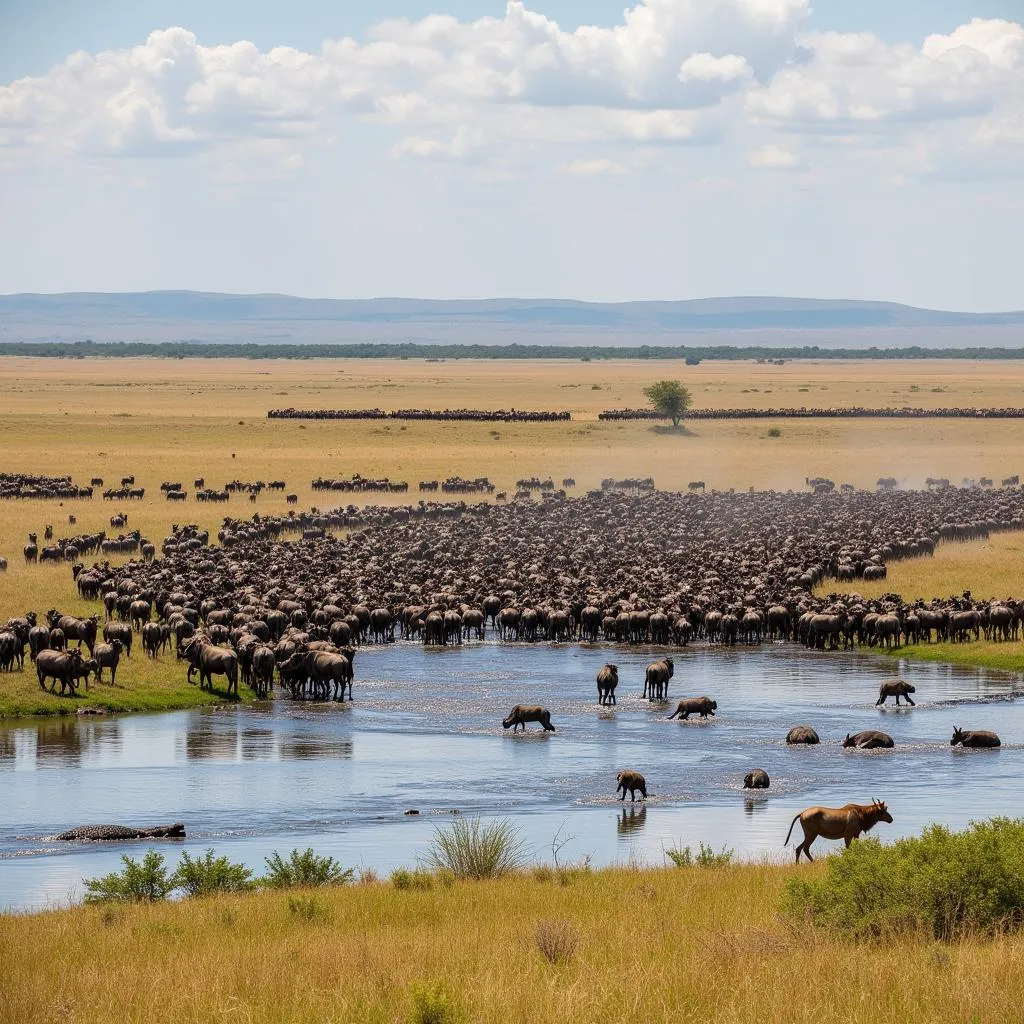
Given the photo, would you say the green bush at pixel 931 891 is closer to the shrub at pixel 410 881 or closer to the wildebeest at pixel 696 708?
the shrub at pixel 410 881

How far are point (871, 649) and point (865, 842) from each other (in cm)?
2706

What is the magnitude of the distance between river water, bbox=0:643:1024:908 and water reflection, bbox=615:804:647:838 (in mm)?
57

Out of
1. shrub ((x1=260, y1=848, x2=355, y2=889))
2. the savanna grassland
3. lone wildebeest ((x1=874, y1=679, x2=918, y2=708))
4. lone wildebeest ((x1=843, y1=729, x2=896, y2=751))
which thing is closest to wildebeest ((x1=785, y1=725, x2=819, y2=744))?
lone wildebeest ((x1=843, y1=729, x2=896, y2=751))

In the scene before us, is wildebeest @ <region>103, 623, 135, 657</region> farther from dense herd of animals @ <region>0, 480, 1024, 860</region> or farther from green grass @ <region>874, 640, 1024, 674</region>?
green grass @ <region>874, 640, 1024, 674</region>

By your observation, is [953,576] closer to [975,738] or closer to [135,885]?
[975,738]

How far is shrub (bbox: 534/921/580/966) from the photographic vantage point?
1308 cm

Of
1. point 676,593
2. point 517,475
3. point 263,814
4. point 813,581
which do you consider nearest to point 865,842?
point 263,814

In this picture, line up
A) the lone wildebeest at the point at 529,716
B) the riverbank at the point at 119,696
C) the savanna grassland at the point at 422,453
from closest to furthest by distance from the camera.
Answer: the lone wildebeest at the point at 529,716, the riverbank at the point at 119,696, the savanna grassland at the point at 422,453

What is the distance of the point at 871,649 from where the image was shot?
4131cm

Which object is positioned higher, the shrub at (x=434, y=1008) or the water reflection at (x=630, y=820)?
the shrub at (x=434, y=1008)

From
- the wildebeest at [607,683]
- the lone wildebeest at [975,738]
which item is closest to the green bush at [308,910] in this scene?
the lone wildebeest at [975,738]

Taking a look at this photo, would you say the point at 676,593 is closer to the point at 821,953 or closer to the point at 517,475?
the point at 821,953

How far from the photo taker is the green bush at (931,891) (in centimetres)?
1366

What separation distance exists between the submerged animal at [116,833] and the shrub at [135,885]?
3884mm
